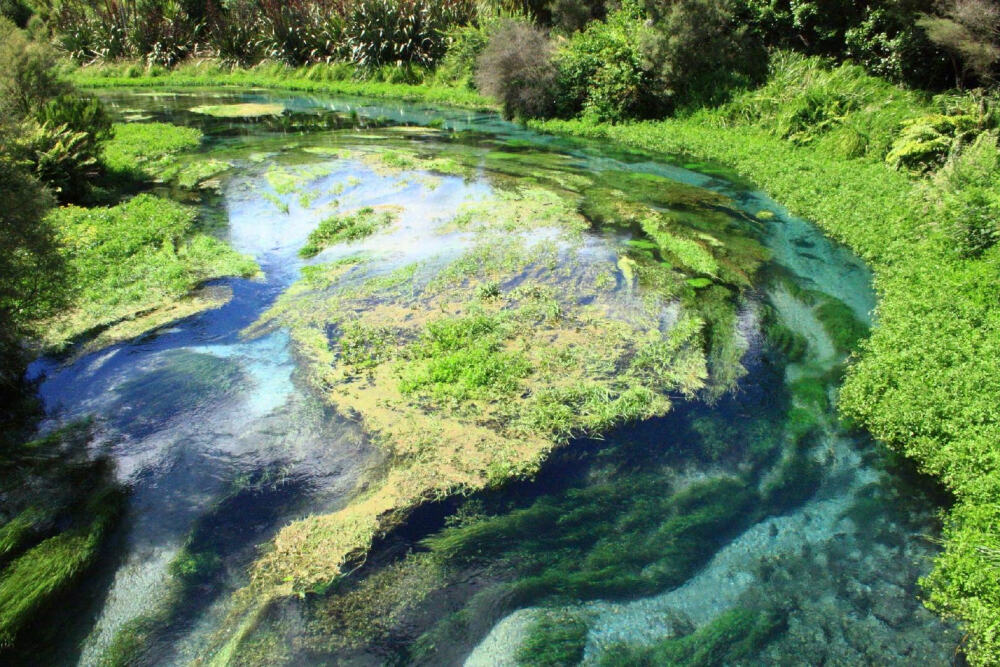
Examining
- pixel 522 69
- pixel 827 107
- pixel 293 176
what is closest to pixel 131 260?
pixel 293 176

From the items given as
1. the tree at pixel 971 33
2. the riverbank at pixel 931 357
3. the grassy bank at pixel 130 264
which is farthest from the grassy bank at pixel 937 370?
the grassy bank at pixel 130 264

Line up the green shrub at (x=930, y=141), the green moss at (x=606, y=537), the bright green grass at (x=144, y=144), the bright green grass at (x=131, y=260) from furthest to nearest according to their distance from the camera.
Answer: the bright green grass at (x=144, y=144)
the green shrub at (x=930, y=141)
the bright green grass at (x=131, y=260)
the green moss at (x=606, y=537)

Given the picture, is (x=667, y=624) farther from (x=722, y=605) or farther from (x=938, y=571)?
(x=938, y=571)

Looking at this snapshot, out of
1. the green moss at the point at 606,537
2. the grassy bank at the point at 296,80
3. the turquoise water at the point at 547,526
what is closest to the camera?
the turquoise water at the point at 547,526

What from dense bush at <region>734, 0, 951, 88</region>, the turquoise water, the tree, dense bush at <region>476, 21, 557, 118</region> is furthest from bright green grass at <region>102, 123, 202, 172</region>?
the tree

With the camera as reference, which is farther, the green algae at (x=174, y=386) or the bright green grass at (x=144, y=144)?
the bright green grass at (x=144, y=144)

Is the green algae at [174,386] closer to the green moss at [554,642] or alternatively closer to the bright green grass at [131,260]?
the bright green grass at [131,260]
